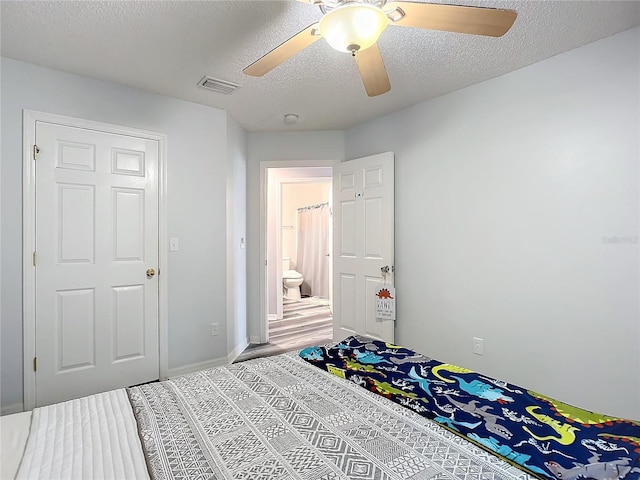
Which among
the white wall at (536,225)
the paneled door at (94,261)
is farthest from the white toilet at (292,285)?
the paneled door at (94,261)

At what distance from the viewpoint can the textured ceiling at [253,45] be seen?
72.7 inches

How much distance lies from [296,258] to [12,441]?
6553mm

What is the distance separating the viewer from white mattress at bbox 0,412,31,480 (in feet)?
2.95

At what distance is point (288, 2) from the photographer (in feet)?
5.81

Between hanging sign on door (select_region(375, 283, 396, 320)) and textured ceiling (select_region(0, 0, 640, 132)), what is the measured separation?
172 centimetres

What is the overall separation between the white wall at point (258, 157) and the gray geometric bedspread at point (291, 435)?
2.54 m

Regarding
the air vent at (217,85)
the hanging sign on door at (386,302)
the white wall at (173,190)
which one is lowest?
the hanging sign on door at (386,302)

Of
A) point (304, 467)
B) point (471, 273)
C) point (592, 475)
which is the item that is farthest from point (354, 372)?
point (471, 273)

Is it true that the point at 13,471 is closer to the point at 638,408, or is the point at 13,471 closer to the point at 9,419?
the point at 9,419

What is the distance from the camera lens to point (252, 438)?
105 cm

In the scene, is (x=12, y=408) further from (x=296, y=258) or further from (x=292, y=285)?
(x=296, y=258)

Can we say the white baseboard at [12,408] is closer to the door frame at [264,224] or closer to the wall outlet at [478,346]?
the door frame at [264,224]

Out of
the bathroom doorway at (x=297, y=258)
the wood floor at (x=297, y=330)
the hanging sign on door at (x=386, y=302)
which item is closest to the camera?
the hanging sign on door at (x=386, y=302)

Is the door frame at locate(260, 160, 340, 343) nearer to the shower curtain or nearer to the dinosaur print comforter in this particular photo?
the dinosaur print comforter
